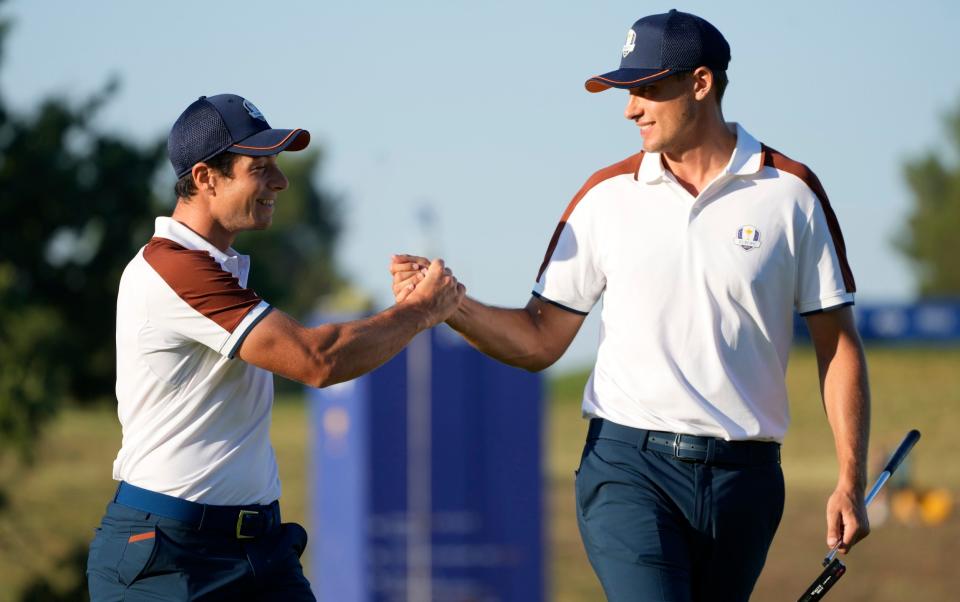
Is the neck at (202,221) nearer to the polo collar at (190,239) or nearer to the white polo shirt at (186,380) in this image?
the polo collar at (190,239)

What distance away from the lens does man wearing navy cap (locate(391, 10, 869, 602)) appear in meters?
4.11

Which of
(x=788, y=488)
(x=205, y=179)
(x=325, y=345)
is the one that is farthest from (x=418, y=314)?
(x=788, y=488)

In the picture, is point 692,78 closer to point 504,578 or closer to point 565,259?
point 565,259

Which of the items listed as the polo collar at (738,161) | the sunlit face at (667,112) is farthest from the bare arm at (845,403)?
the sunlit face at (667,112)

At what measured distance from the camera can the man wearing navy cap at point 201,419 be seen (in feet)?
12.8

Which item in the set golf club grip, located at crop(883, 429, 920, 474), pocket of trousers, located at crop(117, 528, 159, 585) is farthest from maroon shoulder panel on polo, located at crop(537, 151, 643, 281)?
pocket of trousers, located at crop(117, 528, 159, 585)

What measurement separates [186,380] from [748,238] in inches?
60.9

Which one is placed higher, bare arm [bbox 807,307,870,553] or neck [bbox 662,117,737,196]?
neck [bbox 662,117,737,196]

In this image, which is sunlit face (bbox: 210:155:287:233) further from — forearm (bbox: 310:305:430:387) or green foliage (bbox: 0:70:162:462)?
green foliage (bbox: 0:70:162:462)

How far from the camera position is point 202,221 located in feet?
13.6

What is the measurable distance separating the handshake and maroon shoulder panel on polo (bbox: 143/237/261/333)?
1.89 ft

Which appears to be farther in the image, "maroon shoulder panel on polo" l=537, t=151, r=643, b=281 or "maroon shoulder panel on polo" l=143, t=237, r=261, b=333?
"maroon shoulder panel on polo" l=537, t=151, r=643, b=281

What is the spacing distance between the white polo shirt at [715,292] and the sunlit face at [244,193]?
967 millimetres

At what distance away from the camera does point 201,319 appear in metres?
3.90
